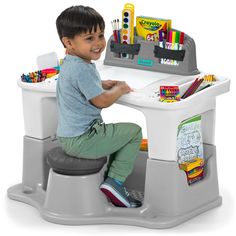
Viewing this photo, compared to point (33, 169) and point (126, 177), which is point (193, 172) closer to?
point (126, 177)

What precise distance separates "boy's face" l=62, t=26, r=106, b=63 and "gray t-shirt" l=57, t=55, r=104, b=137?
25 millimetres

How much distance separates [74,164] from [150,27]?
0.65 metres

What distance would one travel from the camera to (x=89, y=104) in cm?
335

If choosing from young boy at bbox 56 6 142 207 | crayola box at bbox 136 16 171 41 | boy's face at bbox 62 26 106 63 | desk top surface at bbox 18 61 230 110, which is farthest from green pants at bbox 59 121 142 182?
crayola box at bbox 136 16 171 41

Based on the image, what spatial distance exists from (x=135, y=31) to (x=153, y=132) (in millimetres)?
557

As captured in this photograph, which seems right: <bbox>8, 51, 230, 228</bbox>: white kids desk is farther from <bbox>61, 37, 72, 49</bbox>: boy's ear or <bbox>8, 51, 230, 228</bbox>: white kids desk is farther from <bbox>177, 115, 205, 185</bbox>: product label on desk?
<bbox>61, 37, 72, 49</bbox>: boy's ear

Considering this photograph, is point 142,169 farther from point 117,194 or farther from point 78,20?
point 78,20

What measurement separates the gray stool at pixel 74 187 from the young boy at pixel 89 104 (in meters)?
0.03

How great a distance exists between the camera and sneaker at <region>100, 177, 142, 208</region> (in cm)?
341

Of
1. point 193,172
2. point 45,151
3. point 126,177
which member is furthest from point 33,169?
point 193,172

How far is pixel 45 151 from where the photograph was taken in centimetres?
363

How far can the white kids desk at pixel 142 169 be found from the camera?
3334 mm

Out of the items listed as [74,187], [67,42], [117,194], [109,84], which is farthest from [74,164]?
[67,42]

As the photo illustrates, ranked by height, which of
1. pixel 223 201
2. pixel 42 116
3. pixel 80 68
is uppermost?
pixel 80 68
